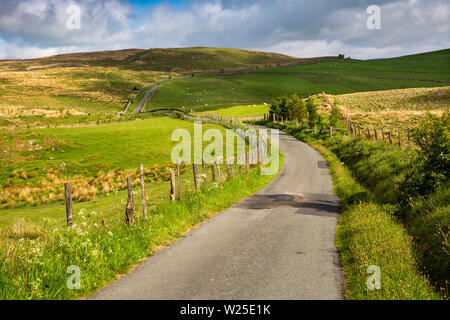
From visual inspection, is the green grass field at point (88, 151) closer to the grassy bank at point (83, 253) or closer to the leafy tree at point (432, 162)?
the grassy bank at point (83, 253)

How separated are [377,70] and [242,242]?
167 meters

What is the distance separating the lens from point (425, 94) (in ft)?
290

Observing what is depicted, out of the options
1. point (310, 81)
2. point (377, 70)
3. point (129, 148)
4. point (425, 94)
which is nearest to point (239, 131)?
point (129, 148)

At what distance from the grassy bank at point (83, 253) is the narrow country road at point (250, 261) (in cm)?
44

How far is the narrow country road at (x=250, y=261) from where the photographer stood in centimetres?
754

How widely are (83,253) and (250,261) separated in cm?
419

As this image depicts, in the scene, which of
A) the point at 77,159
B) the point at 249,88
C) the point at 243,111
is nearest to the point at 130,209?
the point at 77,159

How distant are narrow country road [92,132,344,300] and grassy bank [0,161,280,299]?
44cm

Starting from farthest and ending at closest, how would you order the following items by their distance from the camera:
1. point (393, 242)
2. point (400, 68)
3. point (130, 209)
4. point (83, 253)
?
point (400, 68)
point (130, 209)
point (393, 242)
point (83, 253)

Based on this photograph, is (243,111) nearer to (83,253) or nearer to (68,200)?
(68,200)

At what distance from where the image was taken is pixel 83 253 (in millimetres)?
8500

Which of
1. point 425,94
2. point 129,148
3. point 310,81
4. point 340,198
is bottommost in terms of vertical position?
point 340,198

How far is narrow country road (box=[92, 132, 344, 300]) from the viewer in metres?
7.54
